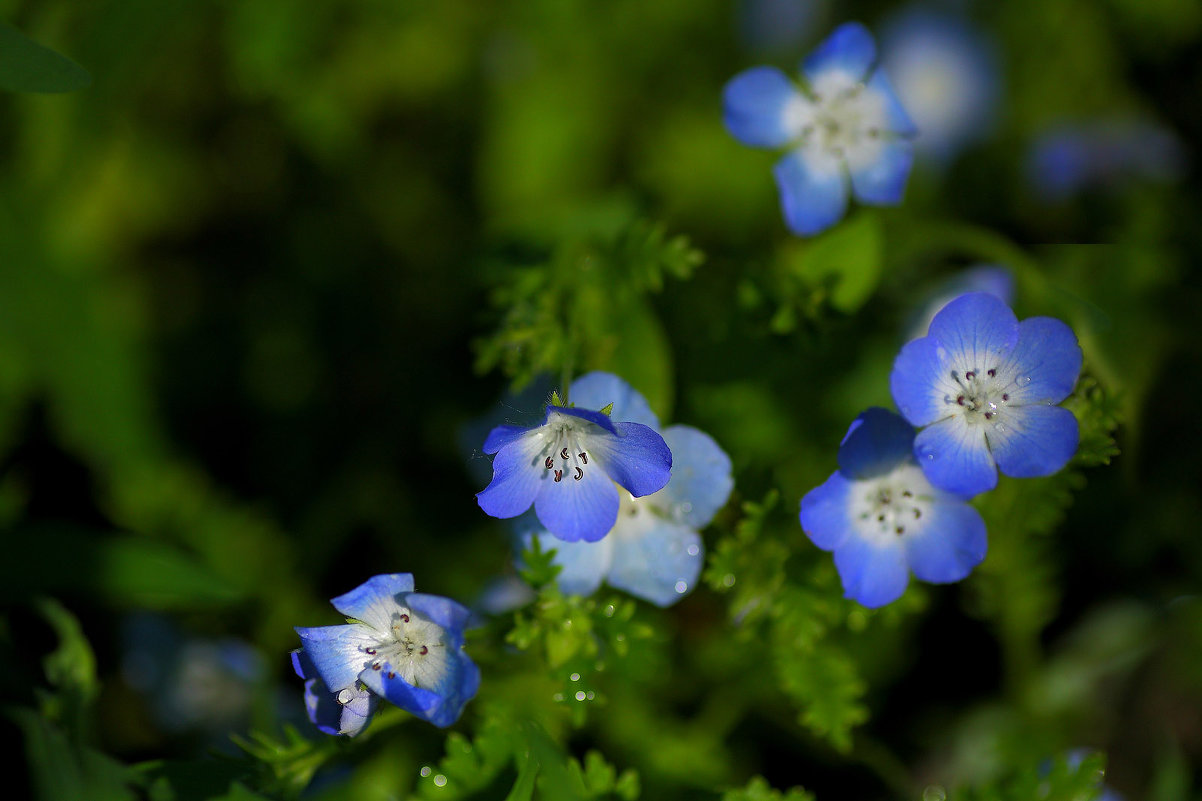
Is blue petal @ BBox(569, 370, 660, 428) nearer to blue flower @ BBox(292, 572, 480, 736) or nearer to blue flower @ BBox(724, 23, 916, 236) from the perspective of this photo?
blue flower @ BBox(292, 572, 480, 736)

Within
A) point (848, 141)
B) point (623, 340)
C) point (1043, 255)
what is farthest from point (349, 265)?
point (1043, 255)

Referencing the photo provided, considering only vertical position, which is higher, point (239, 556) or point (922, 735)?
point (922, 735)

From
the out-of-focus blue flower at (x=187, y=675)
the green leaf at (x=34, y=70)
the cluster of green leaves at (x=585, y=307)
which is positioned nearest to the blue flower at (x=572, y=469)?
the cluster of green leaves at (x=585, y=307)

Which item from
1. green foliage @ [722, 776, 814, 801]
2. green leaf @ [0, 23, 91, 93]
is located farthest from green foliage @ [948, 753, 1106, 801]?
green leaf @ [0, 23, 91, 93]

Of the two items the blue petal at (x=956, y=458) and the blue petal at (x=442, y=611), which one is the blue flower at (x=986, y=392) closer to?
the blue petal at (x=956, y=458)

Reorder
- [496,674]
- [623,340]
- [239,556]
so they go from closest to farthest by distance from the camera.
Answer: [496,674] → [623,340] → [239,556]

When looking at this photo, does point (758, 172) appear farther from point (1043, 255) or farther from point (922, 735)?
point (922, 735)
